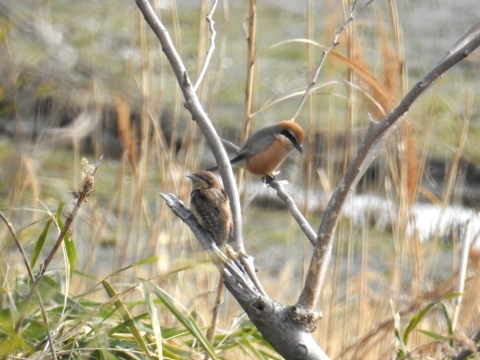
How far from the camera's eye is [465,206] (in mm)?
5527

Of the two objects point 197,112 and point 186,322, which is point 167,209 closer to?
point 197,112

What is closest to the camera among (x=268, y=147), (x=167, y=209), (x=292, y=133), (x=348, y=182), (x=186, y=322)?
(x=348, y=182)

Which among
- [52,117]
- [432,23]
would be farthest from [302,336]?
[432,23]

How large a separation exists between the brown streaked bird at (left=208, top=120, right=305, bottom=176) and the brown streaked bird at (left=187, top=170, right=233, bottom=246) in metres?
0.92

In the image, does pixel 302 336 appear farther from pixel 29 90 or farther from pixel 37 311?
pixel 29 90

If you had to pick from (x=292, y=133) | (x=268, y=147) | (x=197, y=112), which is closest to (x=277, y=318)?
(x=197, y=112)

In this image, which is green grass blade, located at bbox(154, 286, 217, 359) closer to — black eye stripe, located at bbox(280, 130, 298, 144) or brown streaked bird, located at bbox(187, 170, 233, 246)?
brown streaked bird, located at bbox(187, 170, 233, 246)

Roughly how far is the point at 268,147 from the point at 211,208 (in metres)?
1.63

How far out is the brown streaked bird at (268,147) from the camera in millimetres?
3803

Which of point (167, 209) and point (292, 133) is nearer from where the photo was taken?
point (167, 209)

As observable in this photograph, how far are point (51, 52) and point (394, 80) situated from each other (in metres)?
1.05

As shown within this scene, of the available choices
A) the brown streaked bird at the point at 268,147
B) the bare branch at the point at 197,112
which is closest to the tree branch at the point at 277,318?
the bare branch at the point at 197,112

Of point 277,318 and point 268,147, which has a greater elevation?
point 268,147

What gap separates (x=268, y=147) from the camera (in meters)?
4.01
